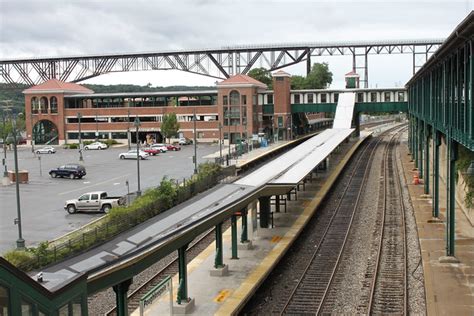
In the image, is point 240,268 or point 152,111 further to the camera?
point 152,111

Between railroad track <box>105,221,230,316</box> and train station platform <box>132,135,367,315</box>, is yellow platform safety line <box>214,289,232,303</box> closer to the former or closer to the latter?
train station platform <box>132,135,367,315</box>

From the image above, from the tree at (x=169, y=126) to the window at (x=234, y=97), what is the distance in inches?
320

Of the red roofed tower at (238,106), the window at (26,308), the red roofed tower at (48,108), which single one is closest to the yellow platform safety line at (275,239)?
the window at (26,308)

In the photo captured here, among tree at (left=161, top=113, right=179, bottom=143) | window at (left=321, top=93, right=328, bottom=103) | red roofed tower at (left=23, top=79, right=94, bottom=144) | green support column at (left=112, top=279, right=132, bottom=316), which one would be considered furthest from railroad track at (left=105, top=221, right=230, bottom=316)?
red roofed tower at (left=23, top=79, right=94, bottom=144)

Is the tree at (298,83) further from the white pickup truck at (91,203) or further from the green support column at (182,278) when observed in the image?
the green support column at (182,278)

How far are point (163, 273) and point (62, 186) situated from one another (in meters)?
23.4

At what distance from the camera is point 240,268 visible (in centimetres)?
1930

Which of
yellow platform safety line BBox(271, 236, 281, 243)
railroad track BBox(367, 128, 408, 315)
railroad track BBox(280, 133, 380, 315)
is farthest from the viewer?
yellow platform safety line BBox(271, 236, 281, 243)

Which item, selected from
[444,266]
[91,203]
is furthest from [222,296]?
[91,203]

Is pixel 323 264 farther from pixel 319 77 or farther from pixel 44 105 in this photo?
pixel 319 77

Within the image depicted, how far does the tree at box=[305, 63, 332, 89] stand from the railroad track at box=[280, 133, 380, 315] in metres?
85.5

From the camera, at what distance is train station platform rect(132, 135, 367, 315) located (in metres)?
15.7

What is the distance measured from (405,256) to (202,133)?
65.5 meters

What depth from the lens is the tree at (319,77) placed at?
120m
